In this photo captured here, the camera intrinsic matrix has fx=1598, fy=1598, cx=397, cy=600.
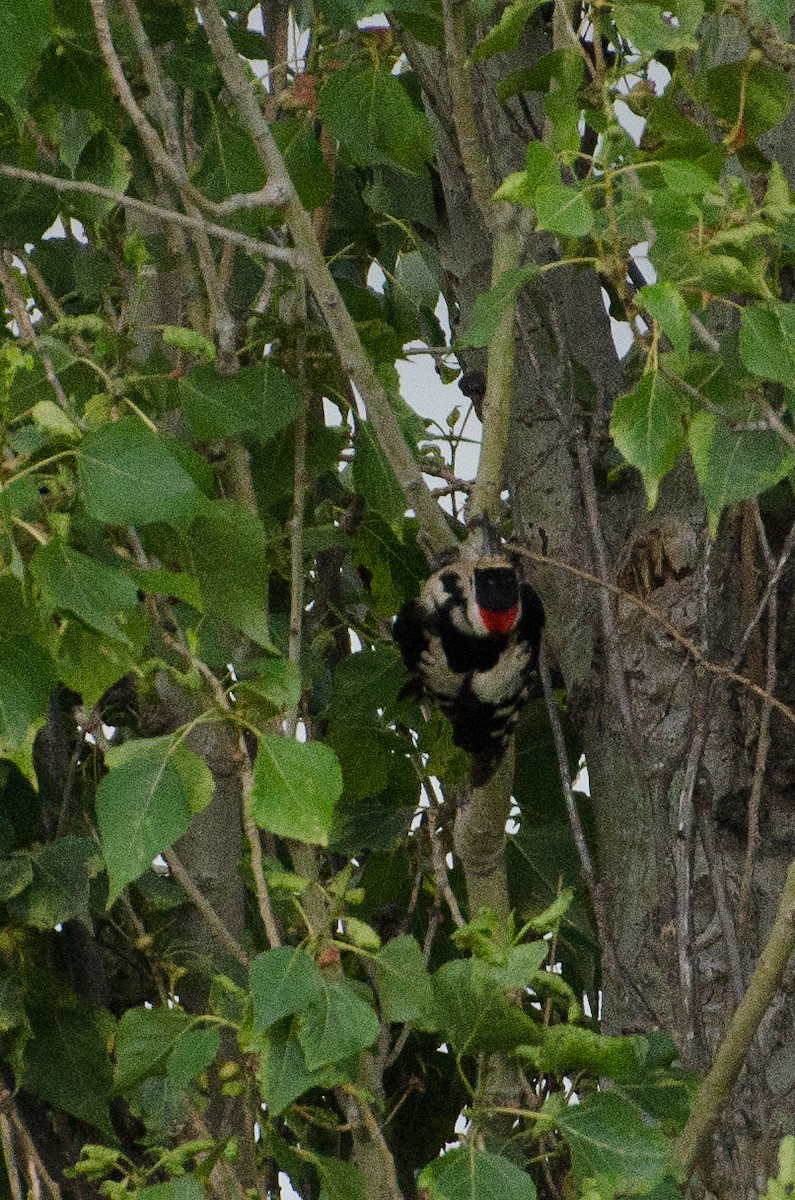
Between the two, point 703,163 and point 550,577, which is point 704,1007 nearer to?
point 550,577

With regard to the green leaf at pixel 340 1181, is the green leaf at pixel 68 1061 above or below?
below

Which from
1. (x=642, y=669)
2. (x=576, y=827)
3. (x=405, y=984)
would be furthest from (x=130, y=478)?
(x=642, y=669)

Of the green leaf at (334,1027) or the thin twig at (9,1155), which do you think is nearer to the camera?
the green leaf at (334,1027)

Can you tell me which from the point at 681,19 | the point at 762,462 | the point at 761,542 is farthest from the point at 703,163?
the point at 761,542

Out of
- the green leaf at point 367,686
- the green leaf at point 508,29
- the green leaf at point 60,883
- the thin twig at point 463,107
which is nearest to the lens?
the green leaf at point 508,29

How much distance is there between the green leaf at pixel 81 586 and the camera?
1013 mm

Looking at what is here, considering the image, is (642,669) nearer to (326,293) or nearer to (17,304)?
(326,293)

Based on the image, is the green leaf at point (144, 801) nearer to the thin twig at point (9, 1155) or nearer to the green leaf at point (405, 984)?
the green leaf at point (405, 984)

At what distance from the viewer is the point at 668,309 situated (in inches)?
43.1

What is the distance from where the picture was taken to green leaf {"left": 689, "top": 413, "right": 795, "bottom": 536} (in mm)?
1254

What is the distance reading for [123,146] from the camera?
1.56 m

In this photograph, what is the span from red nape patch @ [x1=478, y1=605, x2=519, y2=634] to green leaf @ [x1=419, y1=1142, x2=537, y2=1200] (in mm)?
650

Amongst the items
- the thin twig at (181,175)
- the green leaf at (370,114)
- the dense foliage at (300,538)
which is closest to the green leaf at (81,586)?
Answer: the dense foliage at (300,538)

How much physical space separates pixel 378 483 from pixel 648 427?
1.47 feet
